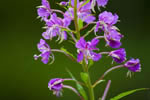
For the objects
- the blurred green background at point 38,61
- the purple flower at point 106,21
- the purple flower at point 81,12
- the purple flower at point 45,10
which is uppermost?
the purple flower at point 45,10

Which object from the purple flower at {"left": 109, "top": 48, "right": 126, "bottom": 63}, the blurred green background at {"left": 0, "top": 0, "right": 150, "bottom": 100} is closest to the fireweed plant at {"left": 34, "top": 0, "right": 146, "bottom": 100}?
the purple flower at {"left": 109, "top": 48, "right": 126, "bottom": 63}

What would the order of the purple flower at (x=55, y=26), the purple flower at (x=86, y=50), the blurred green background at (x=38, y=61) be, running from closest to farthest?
1. the purple flower at (x=86, y=50)
2. the purple flower at (x=55, y=26)
3. the blurred green background at (x=38, y=61)

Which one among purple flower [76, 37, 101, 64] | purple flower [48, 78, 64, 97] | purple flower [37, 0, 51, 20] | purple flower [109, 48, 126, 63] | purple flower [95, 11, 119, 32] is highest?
purple flower [37, 0, 51, 20]

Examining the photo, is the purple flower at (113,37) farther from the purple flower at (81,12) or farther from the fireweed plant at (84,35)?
the purple flower at (81,12)

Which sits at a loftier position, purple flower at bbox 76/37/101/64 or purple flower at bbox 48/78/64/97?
purple flower at bbox 76/37/101/64

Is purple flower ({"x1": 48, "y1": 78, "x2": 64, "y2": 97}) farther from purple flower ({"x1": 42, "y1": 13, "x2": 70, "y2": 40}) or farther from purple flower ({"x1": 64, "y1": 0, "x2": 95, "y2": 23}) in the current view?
purple flower ({"x1": 64, "y1": 0, "x2": 95, "y2": 23})

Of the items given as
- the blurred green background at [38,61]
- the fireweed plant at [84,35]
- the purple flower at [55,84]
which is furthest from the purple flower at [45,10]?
the blurred green background at [38,61]

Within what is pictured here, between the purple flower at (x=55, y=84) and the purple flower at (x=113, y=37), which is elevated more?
the purple flower at (x=113, y=37)

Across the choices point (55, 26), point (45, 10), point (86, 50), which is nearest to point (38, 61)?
point (45, 10)

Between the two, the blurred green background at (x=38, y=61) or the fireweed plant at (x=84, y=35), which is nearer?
the fireweed plant at (x=84, y=35)
